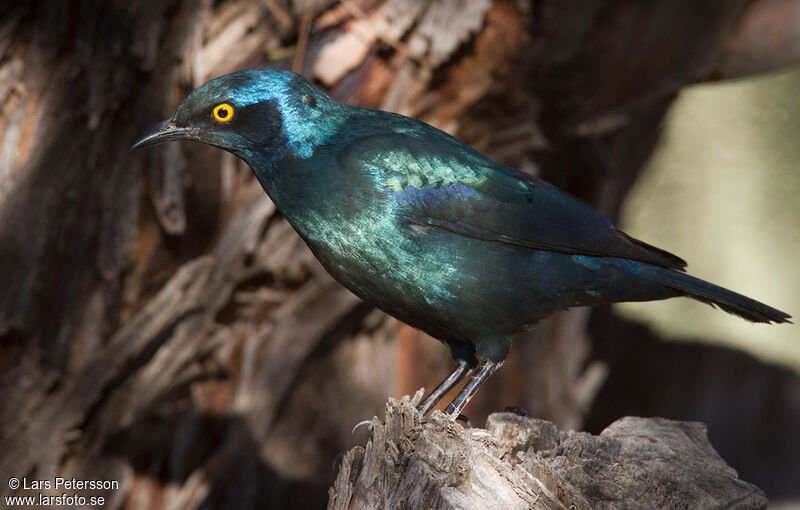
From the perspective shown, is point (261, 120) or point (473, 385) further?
point (473, 385)

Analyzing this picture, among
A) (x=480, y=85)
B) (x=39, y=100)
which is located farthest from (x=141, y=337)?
(x=480, y=85)

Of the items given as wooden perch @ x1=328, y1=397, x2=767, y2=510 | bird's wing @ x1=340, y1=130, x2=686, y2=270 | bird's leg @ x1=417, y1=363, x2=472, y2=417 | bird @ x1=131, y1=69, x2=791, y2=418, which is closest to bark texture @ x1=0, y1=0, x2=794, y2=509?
bird @ x1=131, y1=69, x2=791, y2=418

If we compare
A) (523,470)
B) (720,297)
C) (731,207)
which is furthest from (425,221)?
(731,207)

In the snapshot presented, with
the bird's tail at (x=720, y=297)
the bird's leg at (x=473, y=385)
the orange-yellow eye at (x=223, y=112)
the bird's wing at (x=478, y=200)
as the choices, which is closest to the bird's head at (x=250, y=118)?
the orange-yellow eye at (x=223, y=112)

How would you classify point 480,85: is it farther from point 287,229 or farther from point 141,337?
point 141,337

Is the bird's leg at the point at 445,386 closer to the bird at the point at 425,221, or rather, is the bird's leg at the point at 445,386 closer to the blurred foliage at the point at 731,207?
the bird at the point at 425,221

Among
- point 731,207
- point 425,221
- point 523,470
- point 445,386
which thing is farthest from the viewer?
point 731,207

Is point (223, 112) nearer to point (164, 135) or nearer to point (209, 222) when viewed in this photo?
point (164, 135)
